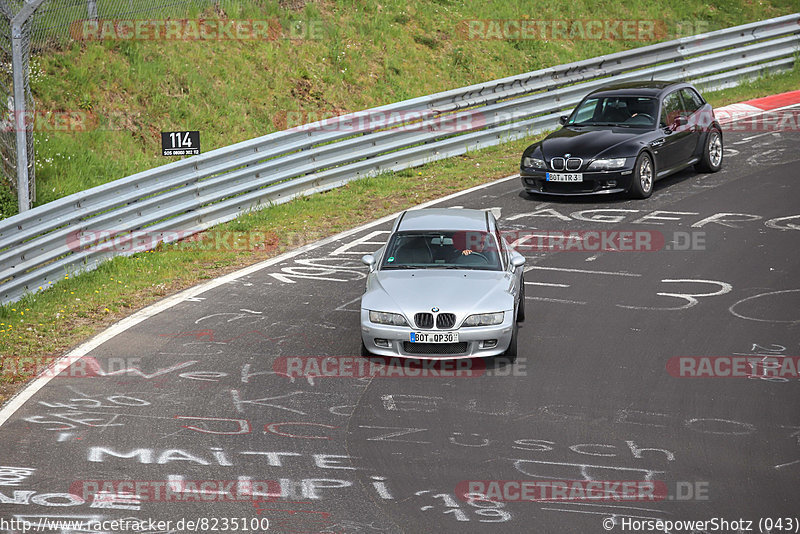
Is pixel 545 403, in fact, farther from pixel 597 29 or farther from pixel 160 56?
pixel 597 29

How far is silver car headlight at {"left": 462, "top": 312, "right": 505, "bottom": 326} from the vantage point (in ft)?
33.1

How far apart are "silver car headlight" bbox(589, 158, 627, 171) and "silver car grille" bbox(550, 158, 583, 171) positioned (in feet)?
0.69

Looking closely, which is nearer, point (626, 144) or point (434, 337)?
point (434, 337)

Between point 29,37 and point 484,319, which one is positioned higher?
point 29,37

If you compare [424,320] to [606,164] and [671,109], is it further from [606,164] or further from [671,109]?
[671,109]

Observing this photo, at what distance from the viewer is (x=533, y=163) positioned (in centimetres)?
1677

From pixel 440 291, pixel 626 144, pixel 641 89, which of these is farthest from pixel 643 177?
pixel 440 291

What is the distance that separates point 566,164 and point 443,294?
6831mm

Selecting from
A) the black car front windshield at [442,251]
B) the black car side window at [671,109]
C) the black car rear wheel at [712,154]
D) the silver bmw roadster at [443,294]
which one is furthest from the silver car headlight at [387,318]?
the black car rear wheel at [712,154]

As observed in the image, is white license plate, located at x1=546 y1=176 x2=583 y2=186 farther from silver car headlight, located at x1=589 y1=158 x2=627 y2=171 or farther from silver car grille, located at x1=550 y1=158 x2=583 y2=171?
silver car headlight, located at x1=589 y1=158 x2=627 y2=171

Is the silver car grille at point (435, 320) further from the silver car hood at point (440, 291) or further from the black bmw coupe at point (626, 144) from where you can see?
the black bmw coupe at point (626, 144)

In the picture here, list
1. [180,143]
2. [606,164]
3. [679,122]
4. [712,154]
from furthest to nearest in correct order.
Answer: [712,154], [679,122], [606,164], [180,143]

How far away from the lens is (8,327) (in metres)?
11.8

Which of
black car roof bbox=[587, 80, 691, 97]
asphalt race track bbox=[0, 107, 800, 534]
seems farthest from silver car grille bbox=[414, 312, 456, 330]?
black car roof bbox=[587, 80, 691, 97]
